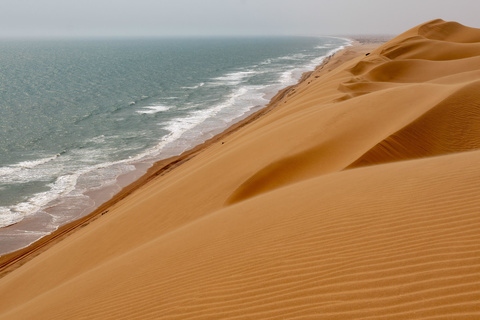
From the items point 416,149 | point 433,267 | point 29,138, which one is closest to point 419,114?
point 416,149

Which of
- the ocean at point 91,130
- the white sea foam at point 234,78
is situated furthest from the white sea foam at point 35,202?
the white sea foam at point 234,78

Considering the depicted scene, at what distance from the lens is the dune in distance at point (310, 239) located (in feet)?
11.5

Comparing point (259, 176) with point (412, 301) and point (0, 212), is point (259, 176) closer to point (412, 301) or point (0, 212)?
point (412, 301)

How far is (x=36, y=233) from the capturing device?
1459cm

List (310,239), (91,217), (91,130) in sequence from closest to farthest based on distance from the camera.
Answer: (310,239) < (91,217) < (91,130)

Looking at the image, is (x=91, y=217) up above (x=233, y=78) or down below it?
below

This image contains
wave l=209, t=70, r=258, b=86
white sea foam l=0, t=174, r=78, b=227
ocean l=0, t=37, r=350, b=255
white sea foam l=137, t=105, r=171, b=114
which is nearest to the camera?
white sea foam l=0, t=174, r=78, b=227

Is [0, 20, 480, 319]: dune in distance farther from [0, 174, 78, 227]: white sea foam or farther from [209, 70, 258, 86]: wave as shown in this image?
[209, 70, 258, 86]: wave

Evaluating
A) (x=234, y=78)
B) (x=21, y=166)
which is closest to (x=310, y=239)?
(x=21, y=166)

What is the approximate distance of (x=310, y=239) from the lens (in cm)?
481

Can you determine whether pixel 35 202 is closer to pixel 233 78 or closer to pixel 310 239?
pixel 310 239

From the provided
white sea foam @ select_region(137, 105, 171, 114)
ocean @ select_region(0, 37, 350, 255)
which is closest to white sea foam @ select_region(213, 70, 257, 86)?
ocean @ select_region(0, 37, 350, 255)

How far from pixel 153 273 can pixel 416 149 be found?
7.30 metres

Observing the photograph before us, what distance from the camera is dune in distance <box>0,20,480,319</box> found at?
350cm
